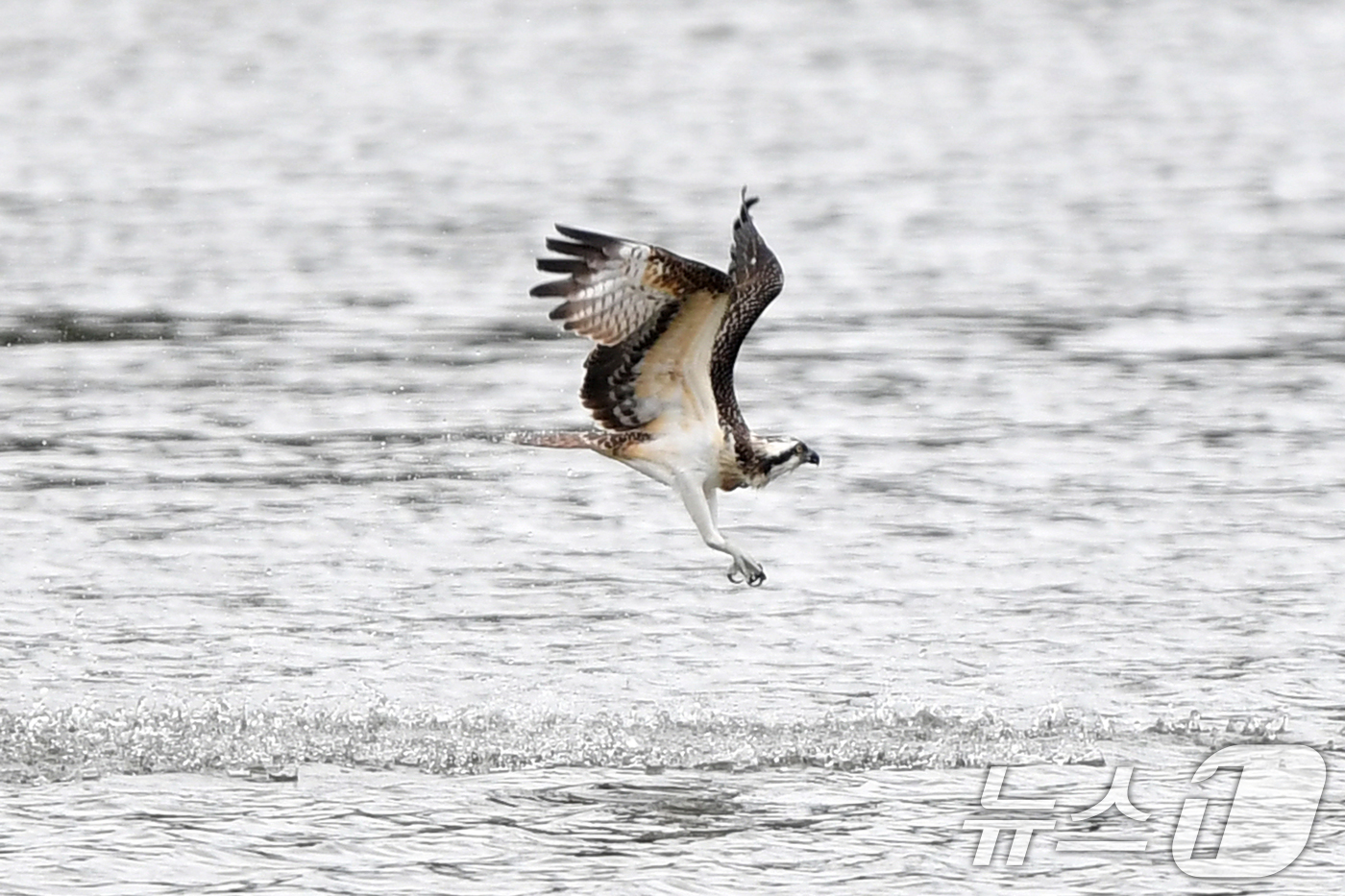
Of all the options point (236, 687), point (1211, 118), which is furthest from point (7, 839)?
point (1211, 118)

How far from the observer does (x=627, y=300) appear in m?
8.30

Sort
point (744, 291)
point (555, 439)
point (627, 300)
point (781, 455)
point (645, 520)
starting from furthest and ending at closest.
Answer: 1. point (645, 520)
2. point (781, 455)
3. point (555, 439)
4. point (744, 291)
5. point (627, 300)

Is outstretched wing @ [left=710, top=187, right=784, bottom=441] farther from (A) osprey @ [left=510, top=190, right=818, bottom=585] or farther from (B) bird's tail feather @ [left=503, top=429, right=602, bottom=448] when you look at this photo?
(B) bird's tail feather @ [left=503, top=429, right=602, bottom=448]

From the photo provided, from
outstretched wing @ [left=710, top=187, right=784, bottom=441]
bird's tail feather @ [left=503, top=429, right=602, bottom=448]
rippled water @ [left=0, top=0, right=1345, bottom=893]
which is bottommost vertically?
rippled water @ [left=0, top=0, right=1345, bottom=893]

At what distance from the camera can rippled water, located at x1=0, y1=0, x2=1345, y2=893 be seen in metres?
8.19

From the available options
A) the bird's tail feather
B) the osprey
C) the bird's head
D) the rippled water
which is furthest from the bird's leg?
the rippled water

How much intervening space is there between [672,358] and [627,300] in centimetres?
44

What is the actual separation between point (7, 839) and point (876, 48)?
25788 mm

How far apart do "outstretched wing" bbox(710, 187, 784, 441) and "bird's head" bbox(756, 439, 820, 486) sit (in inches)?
10.3

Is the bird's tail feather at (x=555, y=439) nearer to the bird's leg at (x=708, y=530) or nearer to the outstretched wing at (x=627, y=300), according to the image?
the outstretched wing at (x=627, y=300)

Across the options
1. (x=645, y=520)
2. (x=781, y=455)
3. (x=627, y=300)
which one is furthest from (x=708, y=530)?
(x=645, y=520)

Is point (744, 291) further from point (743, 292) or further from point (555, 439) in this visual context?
point (555, 439)

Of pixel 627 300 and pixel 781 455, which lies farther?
pixel 781 455

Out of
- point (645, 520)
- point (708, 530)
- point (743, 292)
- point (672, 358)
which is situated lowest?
point (645, 520)
